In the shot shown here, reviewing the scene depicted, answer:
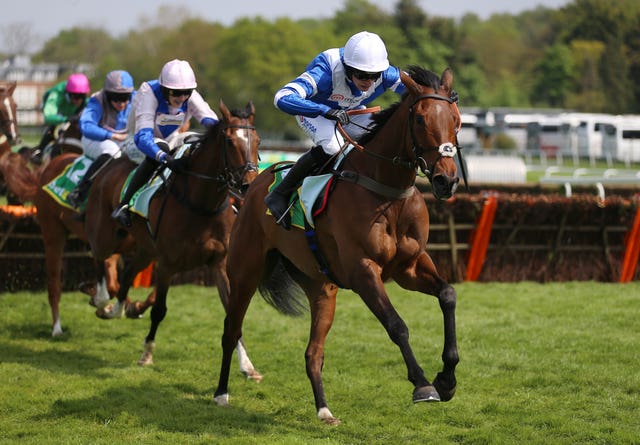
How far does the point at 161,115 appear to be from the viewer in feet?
28.9

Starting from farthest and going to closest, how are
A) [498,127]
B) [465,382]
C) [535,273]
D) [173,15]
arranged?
1. [173,15]
2. [498,127]
3. [535,273]
4. [465,382]

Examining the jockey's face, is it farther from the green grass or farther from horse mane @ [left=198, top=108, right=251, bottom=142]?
the green grass

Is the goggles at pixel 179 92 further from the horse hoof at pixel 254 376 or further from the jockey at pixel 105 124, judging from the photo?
the horse hoof at pixel 254 376

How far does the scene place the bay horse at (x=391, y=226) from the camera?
543 centimetres

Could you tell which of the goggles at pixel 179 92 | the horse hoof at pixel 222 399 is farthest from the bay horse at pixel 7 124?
the horse hoof at pixel 222 399

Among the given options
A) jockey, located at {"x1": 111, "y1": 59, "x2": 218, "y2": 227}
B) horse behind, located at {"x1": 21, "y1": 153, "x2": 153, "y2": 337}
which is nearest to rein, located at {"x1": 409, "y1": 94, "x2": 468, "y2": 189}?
jockey, located at {"x1": 111, "y1": 59, "x2": 218, "y2": 227}

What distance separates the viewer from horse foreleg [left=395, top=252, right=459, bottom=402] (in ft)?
18.1

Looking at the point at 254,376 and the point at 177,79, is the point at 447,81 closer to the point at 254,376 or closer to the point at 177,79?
the point at 254,376

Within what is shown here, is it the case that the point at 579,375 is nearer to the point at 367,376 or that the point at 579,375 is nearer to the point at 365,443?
the point at 367,376

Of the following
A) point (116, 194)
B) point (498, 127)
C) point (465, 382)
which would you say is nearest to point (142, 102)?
point (116, 194)

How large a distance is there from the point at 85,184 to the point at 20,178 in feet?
6.62

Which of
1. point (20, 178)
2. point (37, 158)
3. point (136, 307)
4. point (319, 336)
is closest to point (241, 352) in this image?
point (136, 307)

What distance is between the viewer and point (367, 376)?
7734 millimetres

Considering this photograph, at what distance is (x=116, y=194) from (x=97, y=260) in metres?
0.76
